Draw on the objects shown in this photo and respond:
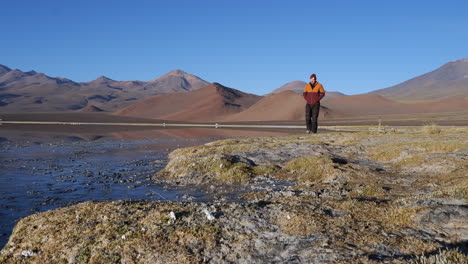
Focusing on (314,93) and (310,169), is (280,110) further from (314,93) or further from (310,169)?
(310,169)

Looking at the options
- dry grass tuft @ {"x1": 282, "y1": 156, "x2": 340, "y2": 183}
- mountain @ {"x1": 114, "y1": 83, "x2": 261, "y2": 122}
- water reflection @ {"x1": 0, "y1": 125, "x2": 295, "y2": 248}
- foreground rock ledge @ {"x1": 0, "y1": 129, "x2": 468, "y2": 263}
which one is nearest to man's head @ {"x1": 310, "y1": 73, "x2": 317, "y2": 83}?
dry grass tuft @ {"x1": 282, "y1": 156, "x2": 340, "y2": 183}

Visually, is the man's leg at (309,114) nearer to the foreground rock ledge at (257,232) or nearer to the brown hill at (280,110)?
the foreground rock ledge at (257,232)

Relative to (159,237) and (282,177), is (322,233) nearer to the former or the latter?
(159,237)

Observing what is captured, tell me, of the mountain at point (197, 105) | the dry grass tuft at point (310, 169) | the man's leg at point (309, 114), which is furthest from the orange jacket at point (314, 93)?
the mountain at point (197, 105)

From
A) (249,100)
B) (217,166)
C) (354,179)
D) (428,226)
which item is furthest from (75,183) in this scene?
(249,100)

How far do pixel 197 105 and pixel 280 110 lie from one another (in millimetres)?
46706

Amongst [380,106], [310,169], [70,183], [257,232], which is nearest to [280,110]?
[380,106]

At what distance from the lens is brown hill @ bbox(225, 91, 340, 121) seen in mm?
97125

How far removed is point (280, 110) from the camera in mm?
104938

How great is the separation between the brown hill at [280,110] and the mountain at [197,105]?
54.1 feet

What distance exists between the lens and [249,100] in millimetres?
157750

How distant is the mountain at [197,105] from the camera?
433 ft

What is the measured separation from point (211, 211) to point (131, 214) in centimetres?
118

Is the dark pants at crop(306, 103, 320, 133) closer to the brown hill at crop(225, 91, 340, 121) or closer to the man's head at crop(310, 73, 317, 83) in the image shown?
the man's head at crop(310, 73, 317, 83)
